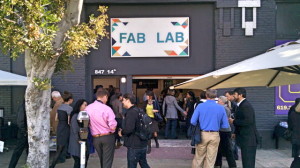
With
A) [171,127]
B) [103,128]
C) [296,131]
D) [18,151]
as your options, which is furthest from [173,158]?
[18,151]

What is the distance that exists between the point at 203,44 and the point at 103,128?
5529 millimetres

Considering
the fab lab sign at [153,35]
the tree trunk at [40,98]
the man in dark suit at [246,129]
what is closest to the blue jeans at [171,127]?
the fab lab sign at [153,35]

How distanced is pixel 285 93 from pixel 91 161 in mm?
6422

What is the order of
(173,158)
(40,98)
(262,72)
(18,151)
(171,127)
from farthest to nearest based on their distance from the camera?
(171,127) < (173,158) < (18,151) < (262,72) < (40,98)

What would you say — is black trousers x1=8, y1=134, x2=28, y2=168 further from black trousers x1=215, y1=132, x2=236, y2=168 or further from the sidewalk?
black trousers x1=215, y1=132, x2=236, y2=168

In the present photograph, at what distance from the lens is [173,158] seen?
822 centimetres

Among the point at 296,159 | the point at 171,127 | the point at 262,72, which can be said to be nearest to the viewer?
the point at 262,72

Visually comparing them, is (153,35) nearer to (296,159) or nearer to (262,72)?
(262,72)

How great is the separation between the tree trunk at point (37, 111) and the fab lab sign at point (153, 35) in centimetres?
502

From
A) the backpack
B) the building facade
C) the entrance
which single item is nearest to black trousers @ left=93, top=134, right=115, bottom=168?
the backpack

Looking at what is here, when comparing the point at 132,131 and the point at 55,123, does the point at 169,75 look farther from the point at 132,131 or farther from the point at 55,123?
the point at 132,131

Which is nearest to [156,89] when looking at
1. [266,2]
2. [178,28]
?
[178,28]

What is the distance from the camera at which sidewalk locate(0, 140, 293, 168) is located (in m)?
7.59

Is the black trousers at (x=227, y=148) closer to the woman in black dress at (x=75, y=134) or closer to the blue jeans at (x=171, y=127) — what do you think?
the woman in black dress at (x=75, y=134)
